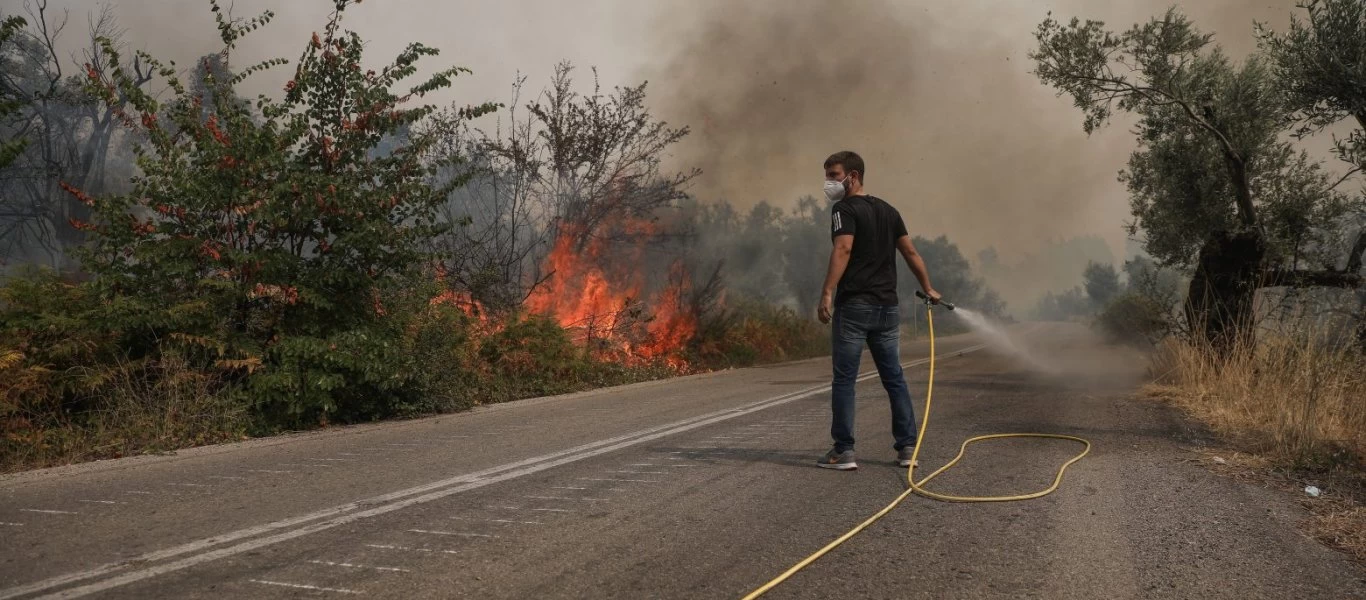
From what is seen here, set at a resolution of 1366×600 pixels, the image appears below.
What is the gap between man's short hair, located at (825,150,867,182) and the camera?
20.0 ft

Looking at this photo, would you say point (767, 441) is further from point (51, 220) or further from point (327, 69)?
point (51, 220)

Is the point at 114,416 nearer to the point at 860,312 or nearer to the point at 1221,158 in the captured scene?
the point at 860,312

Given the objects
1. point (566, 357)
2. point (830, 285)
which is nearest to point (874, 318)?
point (830, 285)

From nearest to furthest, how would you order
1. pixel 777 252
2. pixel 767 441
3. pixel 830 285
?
pixel 830 285
pixel 767 441
pixel 777 252

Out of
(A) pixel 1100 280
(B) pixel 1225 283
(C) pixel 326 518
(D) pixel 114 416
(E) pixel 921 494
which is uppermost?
(A) pixel 1100 280

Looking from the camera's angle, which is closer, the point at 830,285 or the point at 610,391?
the point at 830,285

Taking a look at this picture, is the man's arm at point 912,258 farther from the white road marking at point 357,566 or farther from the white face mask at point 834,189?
the white road marking at point 357,566

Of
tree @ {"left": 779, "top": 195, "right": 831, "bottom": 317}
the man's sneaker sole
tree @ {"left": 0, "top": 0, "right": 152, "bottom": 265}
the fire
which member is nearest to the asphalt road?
the man's sneaker sole

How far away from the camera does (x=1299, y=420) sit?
6.34 m

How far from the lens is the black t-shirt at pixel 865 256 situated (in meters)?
5.91

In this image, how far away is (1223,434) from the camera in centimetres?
742

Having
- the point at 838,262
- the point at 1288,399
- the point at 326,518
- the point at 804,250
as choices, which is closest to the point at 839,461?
the point at 838,262

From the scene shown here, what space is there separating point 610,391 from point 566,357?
1.30 m

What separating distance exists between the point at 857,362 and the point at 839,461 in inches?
28.3
